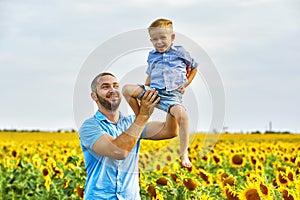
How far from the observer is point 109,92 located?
10.1 ft

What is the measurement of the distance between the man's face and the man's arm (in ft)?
0.39

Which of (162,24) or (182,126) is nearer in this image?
(162,24)

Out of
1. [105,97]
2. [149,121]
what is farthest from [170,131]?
[105,97]

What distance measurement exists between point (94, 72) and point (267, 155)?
8.15 meters

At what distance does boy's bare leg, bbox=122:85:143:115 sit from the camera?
2807mm

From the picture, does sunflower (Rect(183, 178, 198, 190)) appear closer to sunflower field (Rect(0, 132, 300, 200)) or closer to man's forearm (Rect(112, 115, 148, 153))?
sunflower field (Rect(0, 132, 300, 200))

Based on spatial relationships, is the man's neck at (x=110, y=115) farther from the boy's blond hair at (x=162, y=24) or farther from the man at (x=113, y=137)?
the boy's blond hair at (x=162, y=24)

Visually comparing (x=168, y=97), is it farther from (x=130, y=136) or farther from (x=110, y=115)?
(x=110, y=115)

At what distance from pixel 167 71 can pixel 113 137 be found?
0.90 metres

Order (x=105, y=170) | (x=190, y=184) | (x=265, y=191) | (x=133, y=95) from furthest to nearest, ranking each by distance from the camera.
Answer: (x=190, y=184)
(x=265, y=191)
(x=105, y=170)
(x=133, y=95)

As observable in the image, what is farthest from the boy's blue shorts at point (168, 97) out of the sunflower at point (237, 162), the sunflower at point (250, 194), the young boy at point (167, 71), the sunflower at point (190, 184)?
the sunflower at point (237, 162)

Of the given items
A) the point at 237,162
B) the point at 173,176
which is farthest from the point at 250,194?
the point at 237,162

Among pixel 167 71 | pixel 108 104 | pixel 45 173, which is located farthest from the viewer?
pixel 45 173

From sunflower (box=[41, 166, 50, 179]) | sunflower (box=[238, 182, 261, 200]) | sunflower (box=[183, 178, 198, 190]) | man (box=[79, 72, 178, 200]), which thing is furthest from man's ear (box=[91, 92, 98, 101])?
sunflower (box=[41, 166, 50, 179])
